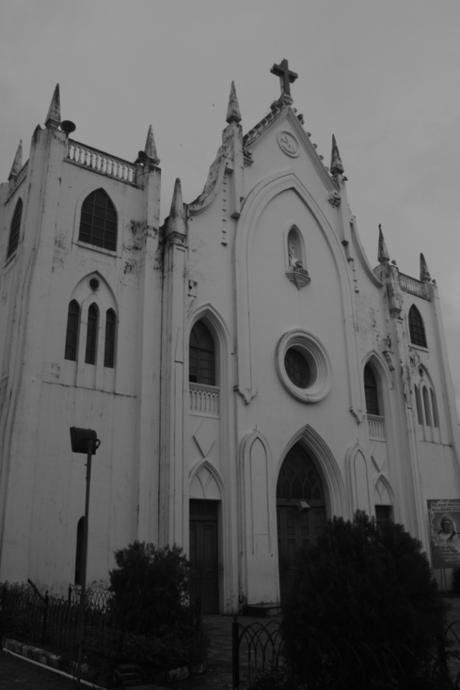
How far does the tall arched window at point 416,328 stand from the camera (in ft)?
85.2

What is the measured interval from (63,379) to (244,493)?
5.92 metres

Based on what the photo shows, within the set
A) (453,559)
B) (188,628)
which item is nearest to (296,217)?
(453,559)

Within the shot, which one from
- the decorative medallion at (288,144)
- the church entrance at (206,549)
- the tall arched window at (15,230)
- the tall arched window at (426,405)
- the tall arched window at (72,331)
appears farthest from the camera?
the tall arched window at (426,405)

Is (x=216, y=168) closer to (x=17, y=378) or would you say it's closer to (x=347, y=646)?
(x=17, y=378)

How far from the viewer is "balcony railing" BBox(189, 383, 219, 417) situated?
707 inches

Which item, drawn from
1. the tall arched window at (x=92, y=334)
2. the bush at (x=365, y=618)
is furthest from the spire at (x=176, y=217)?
the bush at (x=365, y=618)

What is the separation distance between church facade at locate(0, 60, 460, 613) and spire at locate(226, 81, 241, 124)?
88mm

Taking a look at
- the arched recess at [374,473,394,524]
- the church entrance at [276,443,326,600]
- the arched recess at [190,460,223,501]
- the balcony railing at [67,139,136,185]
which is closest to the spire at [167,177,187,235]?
the balcony railing at [67,139,136,185]

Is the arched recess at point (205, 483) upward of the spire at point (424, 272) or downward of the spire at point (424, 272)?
downward

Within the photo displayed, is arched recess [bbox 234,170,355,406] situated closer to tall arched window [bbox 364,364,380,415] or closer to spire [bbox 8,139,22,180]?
tall arched window [bbox 364,364,380,415]

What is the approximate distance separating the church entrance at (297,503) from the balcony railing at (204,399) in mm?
3268

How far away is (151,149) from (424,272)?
1402cm

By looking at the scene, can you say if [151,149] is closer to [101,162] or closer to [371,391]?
[101,162]

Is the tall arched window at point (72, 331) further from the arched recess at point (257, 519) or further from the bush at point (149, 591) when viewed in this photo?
the bush at point (149, 591)
